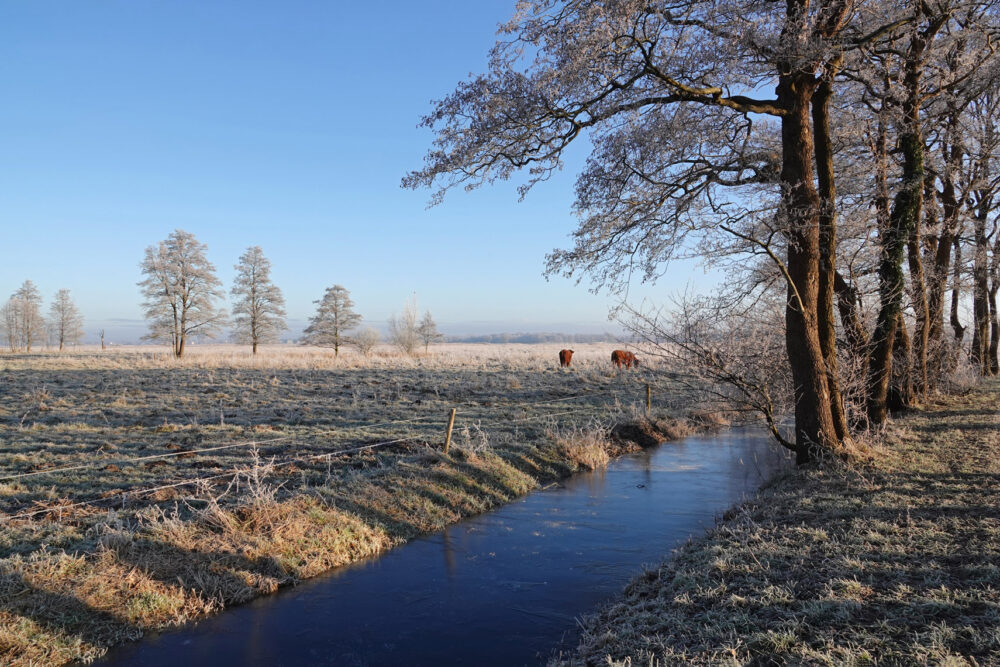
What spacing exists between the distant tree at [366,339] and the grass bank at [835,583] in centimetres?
4301

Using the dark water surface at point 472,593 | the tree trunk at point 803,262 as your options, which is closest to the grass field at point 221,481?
the dark water surface at point 472,593

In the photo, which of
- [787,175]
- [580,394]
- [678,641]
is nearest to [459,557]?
[678,641]

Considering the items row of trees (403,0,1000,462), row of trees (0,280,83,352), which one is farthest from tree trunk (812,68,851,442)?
row of trees (0,280,83,352)

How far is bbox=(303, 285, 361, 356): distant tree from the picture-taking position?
50500 millimetres

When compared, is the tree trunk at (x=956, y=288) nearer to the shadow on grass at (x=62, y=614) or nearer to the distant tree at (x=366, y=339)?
the shadow on grass at (x=62, y=614)

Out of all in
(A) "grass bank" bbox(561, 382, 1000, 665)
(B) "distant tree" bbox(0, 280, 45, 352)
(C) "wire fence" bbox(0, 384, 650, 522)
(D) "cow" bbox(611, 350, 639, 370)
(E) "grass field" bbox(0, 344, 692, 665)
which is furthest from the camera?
(B) "distant tree" bbox(0, 280, 45, 352)

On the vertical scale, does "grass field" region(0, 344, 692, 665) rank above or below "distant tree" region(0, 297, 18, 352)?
below

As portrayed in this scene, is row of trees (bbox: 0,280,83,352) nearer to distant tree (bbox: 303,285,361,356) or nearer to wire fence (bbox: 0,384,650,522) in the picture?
distant tree (bbox: 303,285,361,356)

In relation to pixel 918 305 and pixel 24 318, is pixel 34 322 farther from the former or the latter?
pixel 918 305

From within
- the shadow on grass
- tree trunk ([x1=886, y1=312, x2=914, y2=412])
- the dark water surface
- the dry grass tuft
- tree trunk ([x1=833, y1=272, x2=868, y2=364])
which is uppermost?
tree trunk ([x1=833, y1=272, x2=868, y2=364])

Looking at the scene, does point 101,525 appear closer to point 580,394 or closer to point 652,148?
point 652,148

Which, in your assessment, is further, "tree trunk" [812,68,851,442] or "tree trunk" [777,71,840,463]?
"tree trunk" [812,68,851,442]

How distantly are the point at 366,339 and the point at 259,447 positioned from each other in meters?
39.3

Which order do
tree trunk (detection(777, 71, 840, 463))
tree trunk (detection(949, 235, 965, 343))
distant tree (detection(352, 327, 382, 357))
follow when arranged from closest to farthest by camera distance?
1. tree trunk (detection(777, 71, 840, 463))
2. tree trunk (detection(949, 235, 965, 343))
3. distant tree (detection(352, 327, 382, 357))
